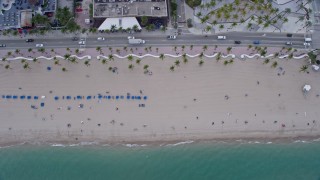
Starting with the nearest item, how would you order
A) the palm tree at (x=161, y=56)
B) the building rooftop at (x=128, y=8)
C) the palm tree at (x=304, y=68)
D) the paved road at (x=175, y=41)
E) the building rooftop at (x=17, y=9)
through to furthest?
the palm tree at (x=161, y=56), the palm tree at (x=304, y=68), the building rooftop at (x=128, y=8), the paved road at (x=175, y=41), the building rooftop at (x=17, y=9)

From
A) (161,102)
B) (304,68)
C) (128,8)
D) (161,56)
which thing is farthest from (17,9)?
(304,68)

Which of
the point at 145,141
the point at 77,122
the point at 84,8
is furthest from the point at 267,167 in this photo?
the point at 84,8

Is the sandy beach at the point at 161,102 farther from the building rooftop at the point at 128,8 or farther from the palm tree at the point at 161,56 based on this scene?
the building rooftop at the point at 128,8

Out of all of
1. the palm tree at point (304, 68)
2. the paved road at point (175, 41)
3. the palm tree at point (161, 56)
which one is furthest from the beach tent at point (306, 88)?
the palm tree at point (161, 56)

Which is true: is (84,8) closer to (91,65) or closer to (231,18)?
(91,65)

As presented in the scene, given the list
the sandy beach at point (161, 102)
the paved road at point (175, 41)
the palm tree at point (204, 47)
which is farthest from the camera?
the paved road at point (175, 41)

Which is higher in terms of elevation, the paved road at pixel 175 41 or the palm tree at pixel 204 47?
the paved road at pixel 175 41
